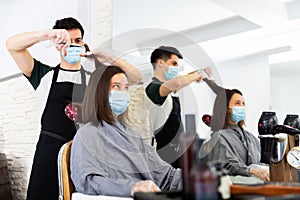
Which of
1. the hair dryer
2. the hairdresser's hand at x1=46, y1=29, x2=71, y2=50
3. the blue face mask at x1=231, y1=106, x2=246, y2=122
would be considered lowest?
the hair dryer

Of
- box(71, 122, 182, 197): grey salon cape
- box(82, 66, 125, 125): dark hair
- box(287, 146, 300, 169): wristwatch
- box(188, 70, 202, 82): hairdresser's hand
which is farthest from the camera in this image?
box(188, 70, 202, 82): hairdresser's hand

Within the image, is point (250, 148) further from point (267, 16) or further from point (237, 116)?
point (267, 16)

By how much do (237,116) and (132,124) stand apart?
0.63 metres

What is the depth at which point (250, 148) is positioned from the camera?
200cm

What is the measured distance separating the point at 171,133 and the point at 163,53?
426mm

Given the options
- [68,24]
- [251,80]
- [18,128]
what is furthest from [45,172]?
[251,80]

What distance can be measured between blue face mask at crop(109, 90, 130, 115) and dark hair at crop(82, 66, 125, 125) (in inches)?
0.7

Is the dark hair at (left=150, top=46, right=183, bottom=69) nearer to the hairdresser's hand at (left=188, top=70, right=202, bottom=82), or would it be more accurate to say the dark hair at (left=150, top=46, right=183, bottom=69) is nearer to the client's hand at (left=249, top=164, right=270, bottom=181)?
the hairdresser's hand at (left=188, top=70, right=202, bottom=82)

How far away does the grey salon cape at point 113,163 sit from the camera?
1388 mm

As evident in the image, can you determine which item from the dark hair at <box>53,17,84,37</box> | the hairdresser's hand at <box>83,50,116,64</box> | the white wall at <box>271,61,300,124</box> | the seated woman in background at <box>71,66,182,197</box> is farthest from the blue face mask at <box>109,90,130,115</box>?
the white wall at <box>271,61,300,124</box>

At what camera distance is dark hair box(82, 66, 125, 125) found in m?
1.56

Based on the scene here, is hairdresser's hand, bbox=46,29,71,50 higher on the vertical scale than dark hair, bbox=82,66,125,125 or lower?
higher

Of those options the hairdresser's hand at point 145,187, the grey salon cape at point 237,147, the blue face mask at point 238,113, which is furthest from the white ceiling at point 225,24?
the hairdresser's hand at point 145,187

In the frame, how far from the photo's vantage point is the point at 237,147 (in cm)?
200
